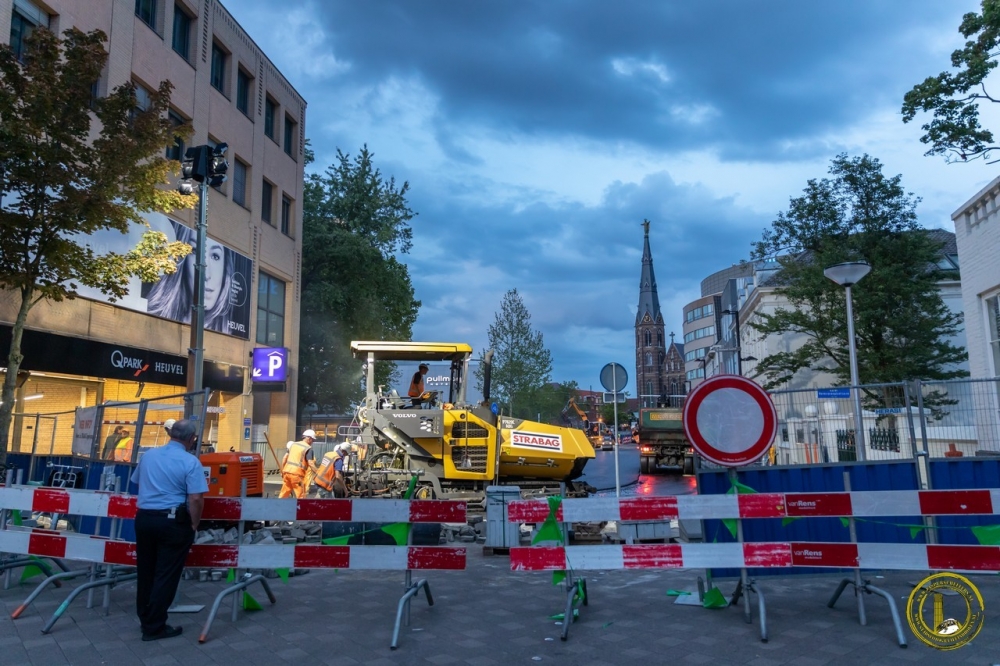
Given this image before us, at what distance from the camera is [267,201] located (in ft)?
86.8

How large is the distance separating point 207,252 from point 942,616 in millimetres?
21330

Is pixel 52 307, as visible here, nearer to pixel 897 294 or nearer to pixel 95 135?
pixel 95 135

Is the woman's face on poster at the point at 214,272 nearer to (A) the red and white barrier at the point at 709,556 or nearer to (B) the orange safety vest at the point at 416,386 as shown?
(B) the orange safety vest at the point at 416,386

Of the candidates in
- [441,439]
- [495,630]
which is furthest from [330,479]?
[495,630]

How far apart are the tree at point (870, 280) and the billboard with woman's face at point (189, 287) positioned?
1834 cm

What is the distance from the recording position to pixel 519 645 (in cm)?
509

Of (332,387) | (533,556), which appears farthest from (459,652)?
(332,387)

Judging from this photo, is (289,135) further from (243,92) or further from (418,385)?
(418,385)

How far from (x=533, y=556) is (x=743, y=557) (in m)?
1.60

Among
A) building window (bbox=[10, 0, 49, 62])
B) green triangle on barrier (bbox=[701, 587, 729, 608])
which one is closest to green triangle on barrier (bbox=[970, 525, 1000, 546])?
green triangle on barrier (bbox=[701, 587, 729, 608])

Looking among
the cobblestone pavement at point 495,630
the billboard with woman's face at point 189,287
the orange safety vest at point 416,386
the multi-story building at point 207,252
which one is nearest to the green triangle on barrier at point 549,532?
the cobblestone pavement at point 495,630

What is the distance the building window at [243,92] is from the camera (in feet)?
81.5

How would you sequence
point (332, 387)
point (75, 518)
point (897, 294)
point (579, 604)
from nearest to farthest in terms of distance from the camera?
point (579, 604), point (75, 518), point (897, 294), point (332, 387)

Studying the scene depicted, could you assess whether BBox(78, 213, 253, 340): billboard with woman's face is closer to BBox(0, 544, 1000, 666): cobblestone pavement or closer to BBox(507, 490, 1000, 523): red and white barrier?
BBox(0, 544, 1000, 666): cobblestone pavement
